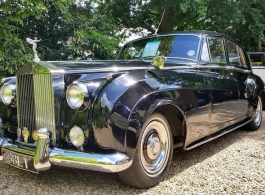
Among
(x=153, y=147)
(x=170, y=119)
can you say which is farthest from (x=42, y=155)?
(x=170, y=119)

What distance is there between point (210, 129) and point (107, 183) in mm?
1508

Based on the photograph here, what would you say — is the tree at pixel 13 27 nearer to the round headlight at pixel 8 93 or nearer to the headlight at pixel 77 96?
the round headlight at pixel 8 93

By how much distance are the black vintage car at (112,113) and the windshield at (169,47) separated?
2cm

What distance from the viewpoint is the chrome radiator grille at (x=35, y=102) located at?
2.52 m

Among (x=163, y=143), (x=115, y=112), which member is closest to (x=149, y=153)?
(x=163, y=143)

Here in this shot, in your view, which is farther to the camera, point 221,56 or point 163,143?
point 221,56

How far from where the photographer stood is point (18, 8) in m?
5.91

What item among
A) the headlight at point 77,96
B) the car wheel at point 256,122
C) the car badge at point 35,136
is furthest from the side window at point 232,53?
the car badge at point 35,136

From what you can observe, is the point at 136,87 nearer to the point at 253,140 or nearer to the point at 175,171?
the point at 175,171

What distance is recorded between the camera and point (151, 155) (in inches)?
106

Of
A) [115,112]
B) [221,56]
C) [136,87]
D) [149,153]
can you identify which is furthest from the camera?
[221,56]

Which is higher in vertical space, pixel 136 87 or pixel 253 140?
pixel 136 87

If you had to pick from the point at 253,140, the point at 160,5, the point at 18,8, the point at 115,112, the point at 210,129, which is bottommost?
the point at 253,140

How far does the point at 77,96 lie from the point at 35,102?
1.89 ft
